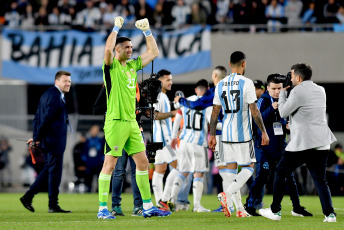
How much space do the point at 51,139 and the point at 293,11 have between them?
531 inches

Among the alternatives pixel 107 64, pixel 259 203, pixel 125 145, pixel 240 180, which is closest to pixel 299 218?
pixel 240 180

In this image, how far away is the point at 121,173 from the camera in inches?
420

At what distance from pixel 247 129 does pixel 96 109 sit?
2119 mm

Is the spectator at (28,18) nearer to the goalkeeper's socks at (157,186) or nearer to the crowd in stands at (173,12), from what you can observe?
the crowd in stands at (173,12)

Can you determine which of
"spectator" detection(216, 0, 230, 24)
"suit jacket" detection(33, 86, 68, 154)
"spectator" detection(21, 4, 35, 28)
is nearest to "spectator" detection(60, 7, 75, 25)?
"spectator" detection(21, 4, 35, 28)

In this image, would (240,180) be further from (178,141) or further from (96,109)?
(178,141)

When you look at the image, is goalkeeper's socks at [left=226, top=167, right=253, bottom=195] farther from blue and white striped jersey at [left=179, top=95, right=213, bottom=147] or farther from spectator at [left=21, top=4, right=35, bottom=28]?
spectator at [left=21, top=4, right=35, bottom=28]

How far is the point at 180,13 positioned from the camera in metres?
23.8

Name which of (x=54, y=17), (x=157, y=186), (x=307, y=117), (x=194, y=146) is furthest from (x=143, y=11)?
(x=307, y=117)

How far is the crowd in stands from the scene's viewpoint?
77.0 feet

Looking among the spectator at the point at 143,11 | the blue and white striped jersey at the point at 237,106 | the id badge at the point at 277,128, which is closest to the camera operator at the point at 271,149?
the id badge at the point at 277,128

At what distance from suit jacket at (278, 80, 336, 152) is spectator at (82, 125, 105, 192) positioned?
12302mm

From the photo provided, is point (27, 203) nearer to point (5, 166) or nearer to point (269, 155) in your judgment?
point (269, 155)

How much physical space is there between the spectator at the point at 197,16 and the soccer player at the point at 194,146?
1113 centimetres
